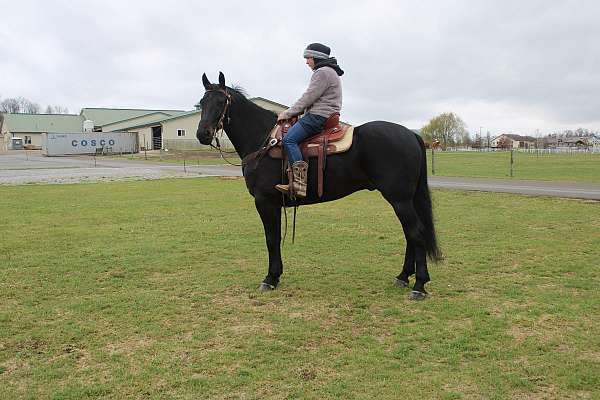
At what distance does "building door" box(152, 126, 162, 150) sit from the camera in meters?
73.9

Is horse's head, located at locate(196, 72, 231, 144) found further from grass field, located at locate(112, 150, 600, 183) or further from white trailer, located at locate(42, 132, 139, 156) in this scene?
white trailer, located at locate(42, 132, 139, 156)

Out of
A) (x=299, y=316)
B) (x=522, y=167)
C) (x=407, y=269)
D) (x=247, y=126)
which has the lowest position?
(x=299, y=316)

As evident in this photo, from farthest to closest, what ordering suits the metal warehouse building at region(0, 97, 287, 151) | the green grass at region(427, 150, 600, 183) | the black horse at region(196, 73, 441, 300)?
the metal warehouse building at region(0, 97, 287, 151) → the green grass at region(427, 150, 600, 183) → the black horse at region(196, 73, 441, 300)

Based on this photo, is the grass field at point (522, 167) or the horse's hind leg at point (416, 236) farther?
the grass field at point (522, 167)

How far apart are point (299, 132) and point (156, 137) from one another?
72.1m

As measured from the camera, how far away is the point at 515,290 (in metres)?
6.20

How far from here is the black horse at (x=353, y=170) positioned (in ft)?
20.1

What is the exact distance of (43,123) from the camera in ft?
345

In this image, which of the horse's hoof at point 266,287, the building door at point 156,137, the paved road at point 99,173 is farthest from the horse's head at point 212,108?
the building door at point 156,137

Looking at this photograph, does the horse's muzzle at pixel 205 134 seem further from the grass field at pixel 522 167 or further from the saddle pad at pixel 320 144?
the grass field at pixel 522 167

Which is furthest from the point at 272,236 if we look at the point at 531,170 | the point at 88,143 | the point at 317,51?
the point at 88,143

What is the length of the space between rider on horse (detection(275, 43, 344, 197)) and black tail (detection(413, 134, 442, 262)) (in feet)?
4.14

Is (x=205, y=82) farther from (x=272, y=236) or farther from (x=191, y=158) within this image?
(x=191, y=158)

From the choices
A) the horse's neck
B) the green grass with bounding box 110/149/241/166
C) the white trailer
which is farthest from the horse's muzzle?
the white trailer
